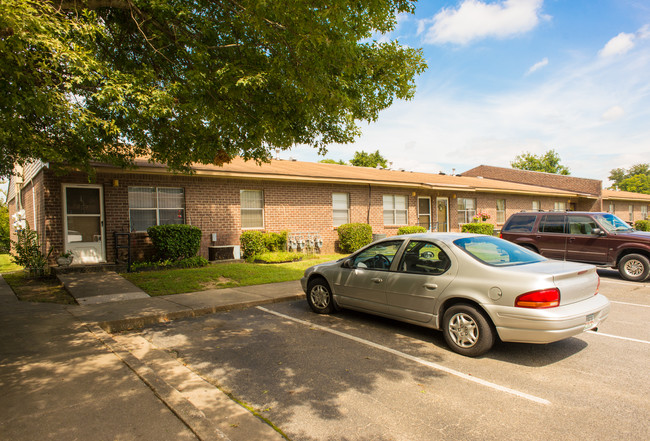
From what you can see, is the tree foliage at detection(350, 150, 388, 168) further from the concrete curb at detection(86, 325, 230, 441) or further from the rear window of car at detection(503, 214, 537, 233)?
the concrete curb at detection(86, 325, 230, 441)

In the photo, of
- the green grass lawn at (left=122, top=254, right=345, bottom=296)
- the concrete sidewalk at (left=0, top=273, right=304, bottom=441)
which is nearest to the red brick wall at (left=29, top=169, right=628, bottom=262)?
the green grass lawn at (left=122, top=254, right=345, bottom=296)

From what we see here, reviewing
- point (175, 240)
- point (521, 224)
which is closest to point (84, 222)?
point (175, 240)

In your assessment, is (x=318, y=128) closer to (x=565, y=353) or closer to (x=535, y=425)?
(x=565, y=353)

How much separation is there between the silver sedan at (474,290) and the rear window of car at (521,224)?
279 inches

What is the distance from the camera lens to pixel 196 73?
21.2 feet

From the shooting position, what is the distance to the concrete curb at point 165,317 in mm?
6016

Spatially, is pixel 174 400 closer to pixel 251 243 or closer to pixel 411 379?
pixel 411 379

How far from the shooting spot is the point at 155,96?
20.4ft

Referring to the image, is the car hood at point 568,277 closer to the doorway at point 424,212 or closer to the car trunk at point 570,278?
the car trunk at point 570,278

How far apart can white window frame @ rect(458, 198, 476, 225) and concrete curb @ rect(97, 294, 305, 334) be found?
54.4 ft

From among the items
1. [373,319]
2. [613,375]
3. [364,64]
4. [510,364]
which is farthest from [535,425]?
[364,64]

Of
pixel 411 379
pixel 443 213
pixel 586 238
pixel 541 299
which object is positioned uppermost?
pixel 443 213

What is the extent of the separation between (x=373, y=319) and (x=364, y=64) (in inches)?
178

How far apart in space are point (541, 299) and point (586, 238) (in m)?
7.90
